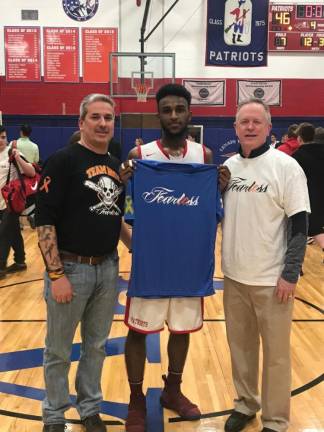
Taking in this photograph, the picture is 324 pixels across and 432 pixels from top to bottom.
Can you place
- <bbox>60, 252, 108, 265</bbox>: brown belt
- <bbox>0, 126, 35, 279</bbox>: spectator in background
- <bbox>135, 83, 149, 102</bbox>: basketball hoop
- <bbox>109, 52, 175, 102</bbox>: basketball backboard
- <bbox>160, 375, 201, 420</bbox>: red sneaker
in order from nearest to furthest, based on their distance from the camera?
1. <bbox>60, 252, 108, 265</bbox>: brown belt
2. <bbox>160, 375, 201, 420</bbox>: red sneaker
3. <bbox>0, 126, 35, 279</bbox>: spectator in background
4. <bbox>135, 83, 149, 102</bbox>: basketball hoop
5. <bbox>109, 52, 175, 102</bbox>: basketball backboard

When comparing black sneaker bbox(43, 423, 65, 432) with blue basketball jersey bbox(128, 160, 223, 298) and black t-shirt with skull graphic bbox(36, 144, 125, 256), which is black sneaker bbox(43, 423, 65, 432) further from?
black t-shirt with skull graphic bbox(36, 144, 125, 256)

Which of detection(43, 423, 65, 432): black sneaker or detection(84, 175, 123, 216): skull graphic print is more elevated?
detection(84, 175, 123, 216): skull graphic print

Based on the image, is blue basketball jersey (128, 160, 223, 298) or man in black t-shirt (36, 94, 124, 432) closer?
man in black t-shirt (36, 94, 124, 432)

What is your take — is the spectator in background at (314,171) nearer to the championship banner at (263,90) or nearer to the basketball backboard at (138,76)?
the basketball backboard at (138,76)

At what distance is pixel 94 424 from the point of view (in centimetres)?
283

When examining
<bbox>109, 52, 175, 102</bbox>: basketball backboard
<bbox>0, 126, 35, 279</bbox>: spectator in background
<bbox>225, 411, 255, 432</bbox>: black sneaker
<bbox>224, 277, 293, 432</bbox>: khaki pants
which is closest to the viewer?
<bbox>224, 277, 293, 432</bbox>: khaki pants

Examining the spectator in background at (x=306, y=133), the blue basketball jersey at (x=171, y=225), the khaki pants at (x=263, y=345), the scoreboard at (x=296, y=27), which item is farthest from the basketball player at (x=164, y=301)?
the scoreboard at (x=296, y=27)

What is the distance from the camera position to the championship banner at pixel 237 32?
391 inches

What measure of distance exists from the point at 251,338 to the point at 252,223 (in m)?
0.76

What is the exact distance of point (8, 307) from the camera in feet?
17.1

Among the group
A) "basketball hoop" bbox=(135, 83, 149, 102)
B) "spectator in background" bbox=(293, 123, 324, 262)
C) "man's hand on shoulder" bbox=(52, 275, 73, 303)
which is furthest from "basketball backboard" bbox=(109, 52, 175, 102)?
"man's hand on shoulder" bbox=(52, 275, 73, 303)

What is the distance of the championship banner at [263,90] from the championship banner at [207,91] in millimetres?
550

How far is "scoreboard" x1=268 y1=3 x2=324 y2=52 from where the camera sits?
1335 centimetres

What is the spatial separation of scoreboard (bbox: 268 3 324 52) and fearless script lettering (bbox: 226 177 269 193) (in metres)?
12.2
